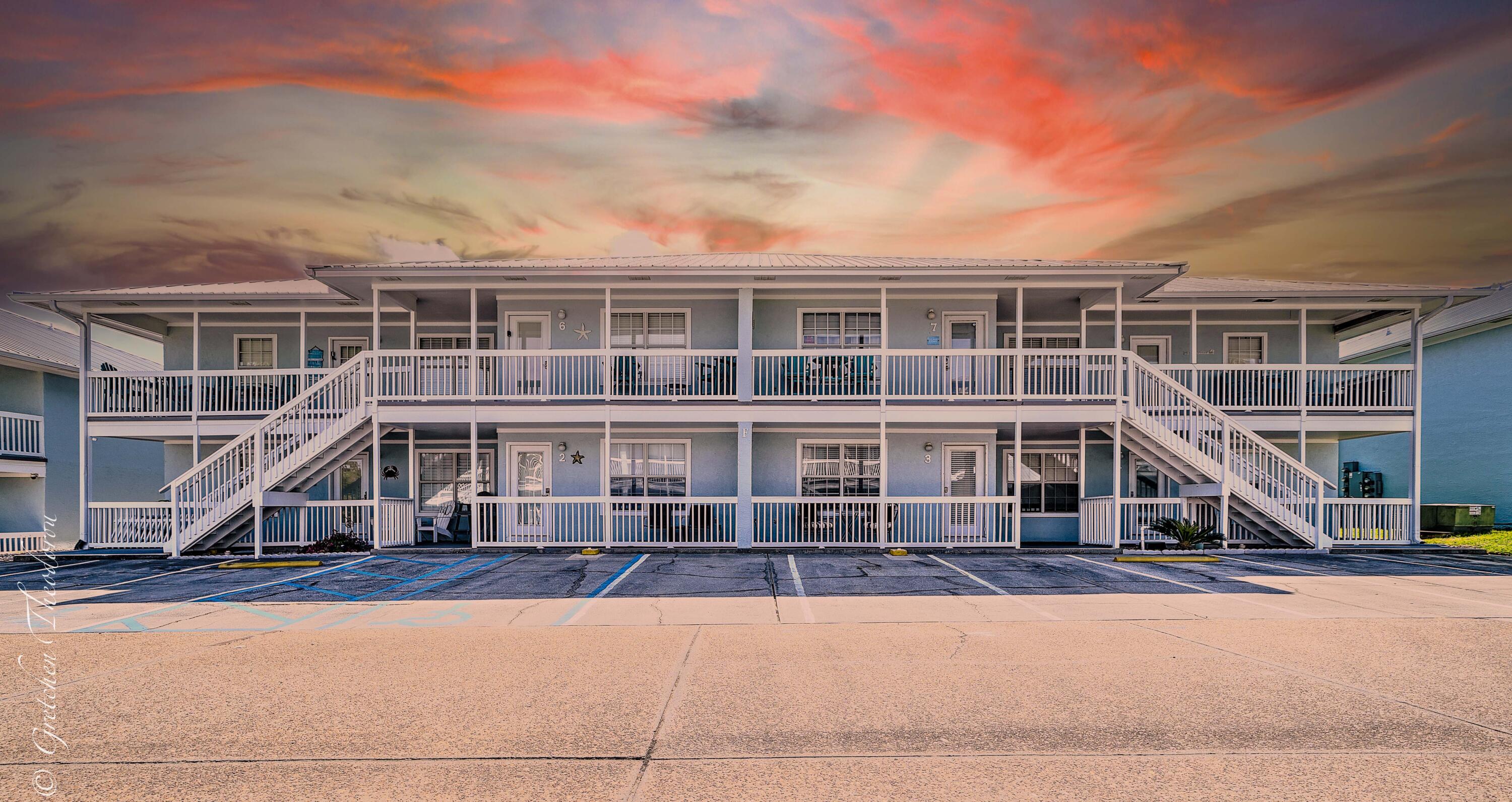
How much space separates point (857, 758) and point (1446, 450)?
90.8ft

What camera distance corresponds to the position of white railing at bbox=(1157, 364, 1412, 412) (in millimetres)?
16344

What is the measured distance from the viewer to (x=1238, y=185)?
2131 centimetres

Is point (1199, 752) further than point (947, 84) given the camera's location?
No

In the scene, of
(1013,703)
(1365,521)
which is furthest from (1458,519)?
(1013,703)

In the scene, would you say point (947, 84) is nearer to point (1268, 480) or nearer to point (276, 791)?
point (1268, 480)

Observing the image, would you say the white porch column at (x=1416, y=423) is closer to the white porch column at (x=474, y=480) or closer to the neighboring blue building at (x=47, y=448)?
Answer: the white porch column at (x=474, y=480)

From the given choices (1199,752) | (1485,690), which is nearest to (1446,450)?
(1485,690)

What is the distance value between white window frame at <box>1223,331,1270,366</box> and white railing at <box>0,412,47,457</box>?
3263 centimetres

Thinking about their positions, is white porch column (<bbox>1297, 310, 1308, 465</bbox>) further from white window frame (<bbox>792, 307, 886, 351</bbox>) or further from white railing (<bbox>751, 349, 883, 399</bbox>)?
white railing (<bbox>751, 349, 883, 399</bbox>)

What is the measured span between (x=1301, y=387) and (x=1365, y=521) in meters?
3.14

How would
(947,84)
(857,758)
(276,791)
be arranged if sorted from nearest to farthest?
(276,791)
(857,758)
(947,84)

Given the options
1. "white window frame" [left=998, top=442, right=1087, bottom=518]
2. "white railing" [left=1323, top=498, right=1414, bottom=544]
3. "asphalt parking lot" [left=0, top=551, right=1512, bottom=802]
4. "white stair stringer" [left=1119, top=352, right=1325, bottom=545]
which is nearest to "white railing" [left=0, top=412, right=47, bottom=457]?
"asphalt parking lot" [left=0, top=551, right=1512, bottom=802]

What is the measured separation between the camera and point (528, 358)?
17.0m

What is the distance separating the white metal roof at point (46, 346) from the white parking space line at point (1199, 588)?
81.8ft
